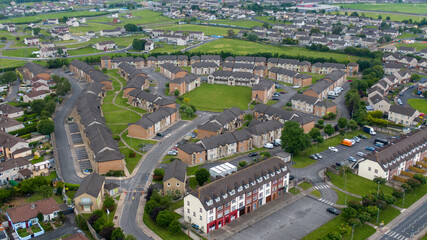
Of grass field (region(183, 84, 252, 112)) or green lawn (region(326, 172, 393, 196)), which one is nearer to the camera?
green lawn (region(326, 172, 393, 196))

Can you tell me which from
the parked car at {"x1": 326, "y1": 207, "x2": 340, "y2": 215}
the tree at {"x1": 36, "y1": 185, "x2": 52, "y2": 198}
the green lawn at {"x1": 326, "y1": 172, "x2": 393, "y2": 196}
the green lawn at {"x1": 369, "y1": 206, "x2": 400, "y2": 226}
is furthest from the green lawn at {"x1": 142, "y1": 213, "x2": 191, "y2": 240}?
the green lawn at {"x1": 326, "y1": 172, "x2": 393, "y2": 196}

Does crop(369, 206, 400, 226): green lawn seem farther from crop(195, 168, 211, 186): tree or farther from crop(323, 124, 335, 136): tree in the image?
crop(323, 124, 335, 136): tree

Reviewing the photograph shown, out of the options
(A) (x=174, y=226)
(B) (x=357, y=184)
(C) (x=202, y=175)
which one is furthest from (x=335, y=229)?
(A) (x=174, y=226)

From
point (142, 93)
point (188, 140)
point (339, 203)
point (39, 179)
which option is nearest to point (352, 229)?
point (339, 203)

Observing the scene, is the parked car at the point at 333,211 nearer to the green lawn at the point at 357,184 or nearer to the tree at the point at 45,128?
the green lawn at the point at 357,184

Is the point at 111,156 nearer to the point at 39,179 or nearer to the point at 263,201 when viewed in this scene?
the point at 39,179
